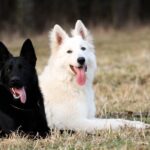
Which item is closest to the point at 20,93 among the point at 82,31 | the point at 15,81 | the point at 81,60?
the point at 15,81

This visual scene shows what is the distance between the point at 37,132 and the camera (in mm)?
7266

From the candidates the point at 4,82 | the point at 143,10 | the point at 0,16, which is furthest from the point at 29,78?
the point at 143,10

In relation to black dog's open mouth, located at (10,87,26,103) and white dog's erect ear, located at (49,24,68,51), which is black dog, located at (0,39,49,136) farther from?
white dog's erect ear, located at (49,24,68,51)

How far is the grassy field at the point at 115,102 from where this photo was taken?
6586mm

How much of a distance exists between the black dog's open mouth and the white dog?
931mm

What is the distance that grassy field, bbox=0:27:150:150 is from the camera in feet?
21.6

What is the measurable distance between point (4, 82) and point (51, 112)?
114 centimetres

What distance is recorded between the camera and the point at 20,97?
725 cm

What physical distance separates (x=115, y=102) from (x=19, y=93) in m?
3.15

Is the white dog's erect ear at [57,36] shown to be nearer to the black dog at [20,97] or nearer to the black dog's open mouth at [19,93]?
the black dog at [20,97]

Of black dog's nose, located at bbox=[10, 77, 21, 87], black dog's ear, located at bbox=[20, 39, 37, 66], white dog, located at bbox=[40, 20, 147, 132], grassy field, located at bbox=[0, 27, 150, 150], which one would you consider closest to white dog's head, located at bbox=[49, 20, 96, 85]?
white dog, located at bbox=[40, 20, 147, 132]

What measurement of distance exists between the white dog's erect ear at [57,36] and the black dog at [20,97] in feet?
3.49

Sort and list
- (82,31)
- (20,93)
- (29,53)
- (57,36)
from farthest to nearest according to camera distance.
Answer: (82,31) → (57,36) → (29,53) → (20,93)

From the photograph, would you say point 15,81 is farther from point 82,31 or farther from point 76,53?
point 82,31
